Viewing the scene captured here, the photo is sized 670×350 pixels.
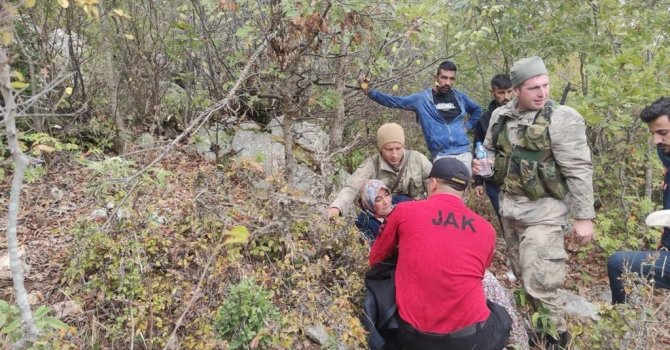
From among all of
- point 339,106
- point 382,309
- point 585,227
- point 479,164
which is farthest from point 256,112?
point 585,227

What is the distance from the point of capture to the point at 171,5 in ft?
19.1

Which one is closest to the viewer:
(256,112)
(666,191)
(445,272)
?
(445,272)

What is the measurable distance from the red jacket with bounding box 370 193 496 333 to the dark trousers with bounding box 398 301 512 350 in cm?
4

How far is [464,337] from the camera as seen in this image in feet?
8.84

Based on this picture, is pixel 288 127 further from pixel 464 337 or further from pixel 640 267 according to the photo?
pixel 640 267

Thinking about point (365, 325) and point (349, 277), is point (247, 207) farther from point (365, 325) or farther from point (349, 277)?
point (365, 325)

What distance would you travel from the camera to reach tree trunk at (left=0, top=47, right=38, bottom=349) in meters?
1.75

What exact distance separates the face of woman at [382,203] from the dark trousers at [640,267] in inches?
68.4

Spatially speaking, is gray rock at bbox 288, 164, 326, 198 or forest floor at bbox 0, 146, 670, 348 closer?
forest floor at bbox 0, 146, 670, 348

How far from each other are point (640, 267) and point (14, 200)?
12.7 feet

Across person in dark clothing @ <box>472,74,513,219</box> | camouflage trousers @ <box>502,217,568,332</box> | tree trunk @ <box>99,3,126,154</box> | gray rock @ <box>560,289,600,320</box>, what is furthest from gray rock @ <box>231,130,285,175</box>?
gray rock @ <box>560,289,600,320</box>

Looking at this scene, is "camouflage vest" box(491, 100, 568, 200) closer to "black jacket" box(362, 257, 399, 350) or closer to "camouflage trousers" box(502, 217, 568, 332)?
"camouflage trousers" box(502, 217, 568, 332)

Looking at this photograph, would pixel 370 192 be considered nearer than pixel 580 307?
Yes

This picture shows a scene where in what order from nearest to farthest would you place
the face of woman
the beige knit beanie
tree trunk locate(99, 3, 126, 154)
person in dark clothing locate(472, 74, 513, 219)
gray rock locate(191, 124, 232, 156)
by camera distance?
the face of woman → the beige knit beanie → person in dark clothing locate(472, 74, 513, 219) → tree trunk locate(99, 3, 126, 154) → gray rock locate(191, 124, 232, 156)
